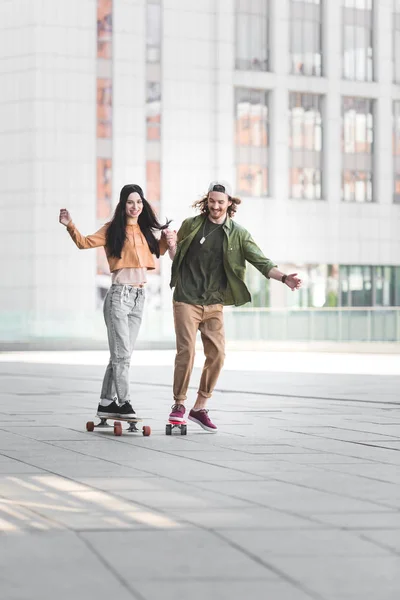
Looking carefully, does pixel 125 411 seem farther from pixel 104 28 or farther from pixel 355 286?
pixel 355 286

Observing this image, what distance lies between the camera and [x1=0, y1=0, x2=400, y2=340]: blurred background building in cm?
5028

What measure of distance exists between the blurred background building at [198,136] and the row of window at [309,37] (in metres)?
0.06

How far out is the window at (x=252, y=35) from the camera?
5350 cm

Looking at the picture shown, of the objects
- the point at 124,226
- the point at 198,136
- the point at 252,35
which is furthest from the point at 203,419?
the point at 252,35

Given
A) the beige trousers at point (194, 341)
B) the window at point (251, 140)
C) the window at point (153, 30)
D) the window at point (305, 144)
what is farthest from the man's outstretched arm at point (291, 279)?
the window at point (305, 144)

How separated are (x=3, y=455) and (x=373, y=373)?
15.3 metres

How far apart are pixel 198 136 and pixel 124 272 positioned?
1650 inches

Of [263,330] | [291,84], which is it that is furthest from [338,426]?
[291,84]

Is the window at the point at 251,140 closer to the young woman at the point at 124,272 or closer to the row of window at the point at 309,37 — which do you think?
the row of window at the point at 309,37

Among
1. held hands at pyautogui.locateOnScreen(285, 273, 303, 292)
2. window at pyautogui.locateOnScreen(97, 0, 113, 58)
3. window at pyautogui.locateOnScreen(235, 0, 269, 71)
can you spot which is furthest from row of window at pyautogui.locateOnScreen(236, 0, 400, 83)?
held hands at pyautogui.locateOnScreen(285, 273, 303, 292)

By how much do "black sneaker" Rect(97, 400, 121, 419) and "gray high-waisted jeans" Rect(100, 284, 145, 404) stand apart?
7cm

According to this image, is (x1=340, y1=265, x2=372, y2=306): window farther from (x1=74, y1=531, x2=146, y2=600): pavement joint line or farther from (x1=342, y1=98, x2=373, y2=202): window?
(x1=74, y1=531, x2=146, y2=600): pavement joint line

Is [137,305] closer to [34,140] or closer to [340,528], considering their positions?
[340,528]

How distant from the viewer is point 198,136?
52656mm
